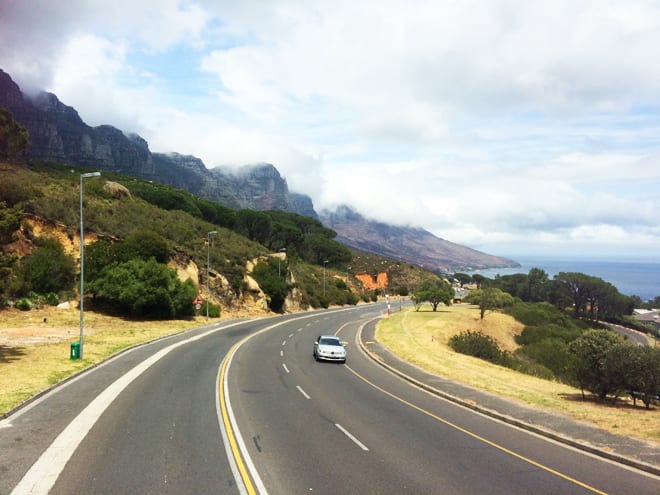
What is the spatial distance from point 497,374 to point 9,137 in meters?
74.5

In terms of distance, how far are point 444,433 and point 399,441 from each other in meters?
1.71

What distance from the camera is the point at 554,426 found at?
12.8 metres

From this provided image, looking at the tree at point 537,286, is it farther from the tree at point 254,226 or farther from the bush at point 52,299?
the bush at point 52,299

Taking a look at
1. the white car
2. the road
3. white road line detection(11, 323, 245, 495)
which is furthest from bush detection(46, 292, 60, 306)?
white road line detection(11, 323, 245, 495)

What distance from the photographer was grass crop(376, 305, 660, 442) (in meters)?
14.1

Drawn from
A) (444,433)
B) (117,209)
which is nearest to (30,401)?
(444,433)

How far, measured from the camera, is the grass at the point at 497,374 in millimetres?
14141

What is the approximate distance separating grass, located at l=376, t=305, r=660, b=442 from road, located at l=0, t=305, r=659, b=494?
333cm

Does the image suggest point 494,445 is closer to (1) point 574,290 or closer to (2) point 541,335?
(2) point 541,335

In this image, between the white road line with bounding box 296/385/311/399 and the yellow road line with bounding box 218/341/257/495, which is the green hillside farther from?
the white road line with bounding box 296/385/311/399

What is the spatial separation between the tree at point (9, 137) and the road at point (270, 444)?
64.3 m

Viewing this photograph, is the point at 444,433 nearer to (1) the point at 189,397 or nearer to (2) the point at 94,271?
(1) the point at 189,397

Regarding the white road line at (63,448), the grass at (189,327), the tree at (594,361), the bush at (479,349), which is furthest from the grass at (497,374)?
the white road line at (63,448)

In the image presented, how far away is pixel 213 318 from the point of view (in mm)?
51438
